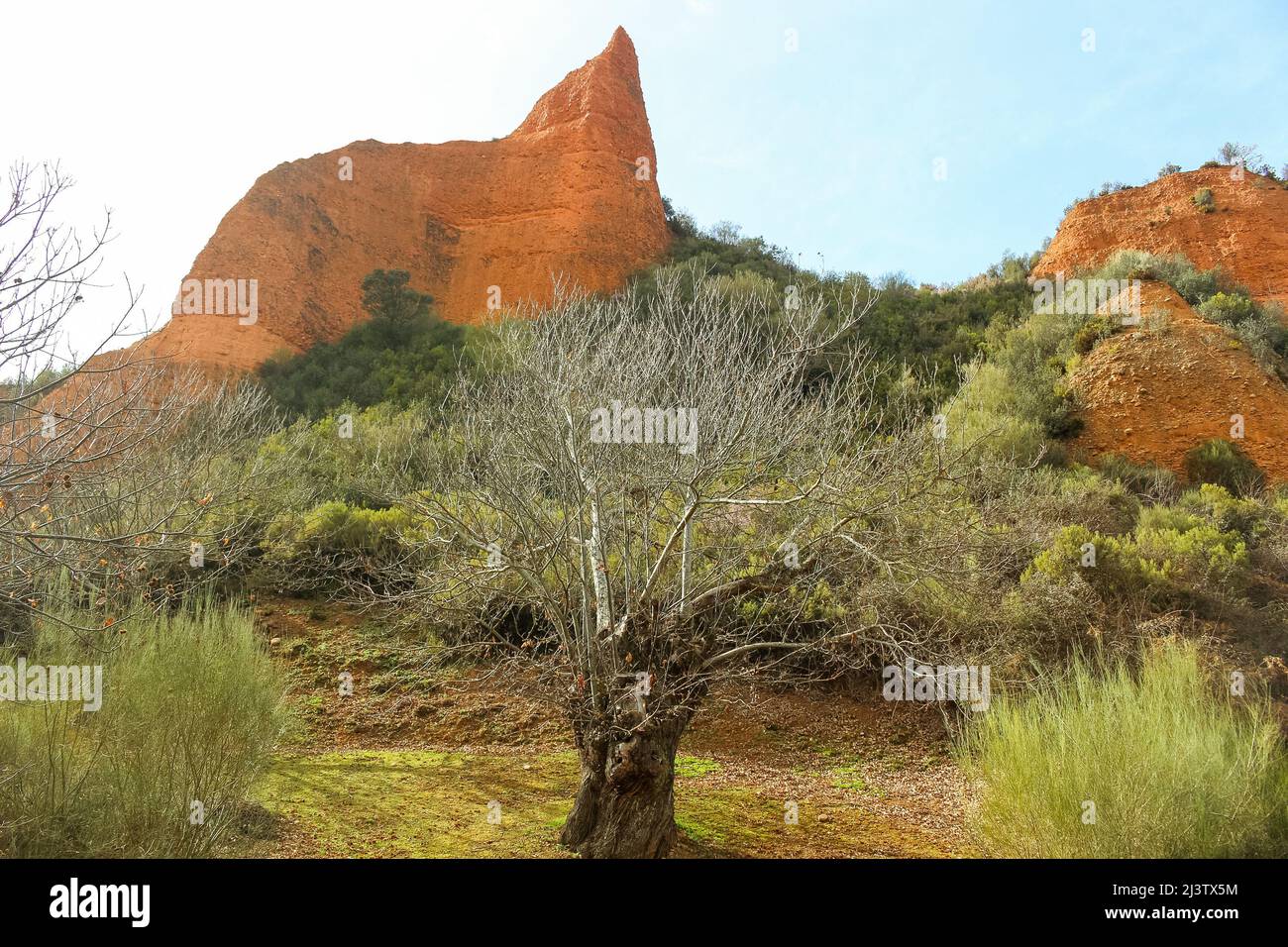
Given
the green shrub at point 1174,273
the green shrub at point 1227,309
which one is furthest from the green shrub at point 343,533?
the green shrub at point 1227,309

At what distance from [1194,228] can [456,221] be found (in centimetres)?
2930

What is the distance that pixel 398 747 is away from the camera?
843 cm

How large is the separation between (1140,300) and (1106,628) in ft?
48.4

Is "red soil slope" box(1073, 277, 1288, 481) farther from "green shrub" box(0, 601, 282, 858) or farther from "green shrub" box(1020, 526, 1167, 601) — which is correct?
"green shrub" box(0, 601, 282, 858)

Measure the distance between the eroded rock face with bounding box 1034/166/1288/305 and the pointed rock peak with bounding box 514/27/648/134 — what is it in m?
20.4

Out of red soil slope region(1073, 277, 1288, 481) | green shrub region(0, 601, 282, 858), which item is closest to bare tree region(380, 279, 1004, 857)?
green shrub region(0, 601, 282, 858)

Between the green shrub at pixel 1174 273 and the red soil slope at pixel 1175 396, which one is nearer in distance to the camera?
the red soil slope at pixel 1175 396

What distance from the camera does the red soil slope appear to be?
16891 millimetres

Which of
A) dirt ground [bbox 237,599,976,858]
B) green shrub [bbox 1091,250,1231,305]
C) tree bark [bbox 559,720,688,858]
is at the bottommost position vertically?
dirt ground [bbox 237,599,976,858]

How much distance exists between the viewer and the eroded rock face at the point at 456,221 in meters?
27.1

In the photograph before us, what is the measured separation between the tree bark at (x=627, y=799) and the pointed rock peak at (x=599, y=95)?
115 ft

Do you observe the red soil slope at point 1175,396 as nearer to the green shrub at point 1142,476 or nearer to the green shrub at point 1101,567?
the green shrub at point 1142,476

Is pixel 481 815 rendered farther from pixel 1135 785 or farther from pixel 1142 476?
pixel 1142 476
